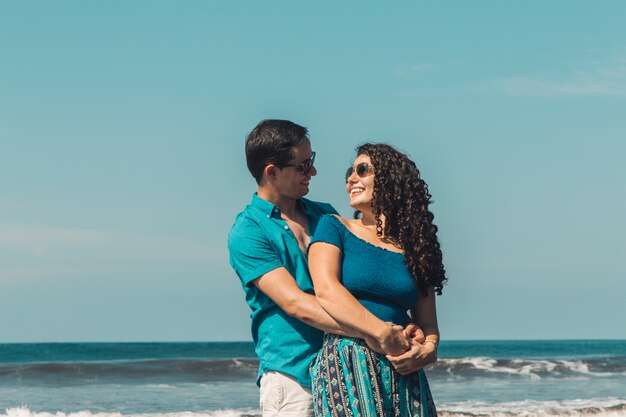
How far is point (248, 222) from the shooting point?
13.3 feet

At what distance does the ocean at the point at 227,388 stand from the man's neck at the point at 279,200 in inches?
376

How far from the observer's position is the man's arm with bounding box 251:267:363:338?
3.63 meters

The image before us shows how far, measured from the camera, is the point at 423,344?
371cm

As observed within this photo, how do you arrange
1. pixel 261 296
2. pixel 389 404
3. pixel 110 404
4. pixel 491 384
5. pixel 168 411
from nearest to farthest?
pixel 389 404 < pixel 261 296 < pixel 168 411 < pixel 110 404 < pixel 491 384

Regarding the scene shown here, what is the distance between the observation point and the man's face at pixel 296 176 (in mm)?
4043

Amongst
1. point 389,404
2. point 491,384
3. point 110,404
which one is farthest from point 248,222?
point 491,384

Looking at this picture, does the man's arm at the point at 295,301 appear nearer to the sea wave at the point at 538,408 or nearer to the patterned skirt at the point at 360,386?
the patterned skirt at the point at 360,386

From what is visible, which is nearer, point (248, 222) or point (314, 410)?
point (314, 410)

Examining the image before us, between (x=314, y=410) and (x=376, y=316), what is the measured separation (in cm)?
42

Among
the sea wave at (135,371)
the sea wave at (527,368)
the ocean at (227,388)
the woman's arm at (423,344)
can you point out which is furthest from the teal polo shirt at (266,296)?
the sea wave at (527,368)

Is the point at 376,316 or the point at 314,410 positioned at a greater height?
the point at 376,316

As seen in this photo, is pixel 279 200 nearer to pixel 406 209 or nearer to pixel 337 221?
pixel 337 221

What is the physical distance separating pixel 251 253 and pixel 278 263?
110 millimetres

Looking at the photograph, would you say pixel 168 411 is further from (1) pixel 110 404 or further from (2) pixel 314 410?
(2) pixel 314 410
